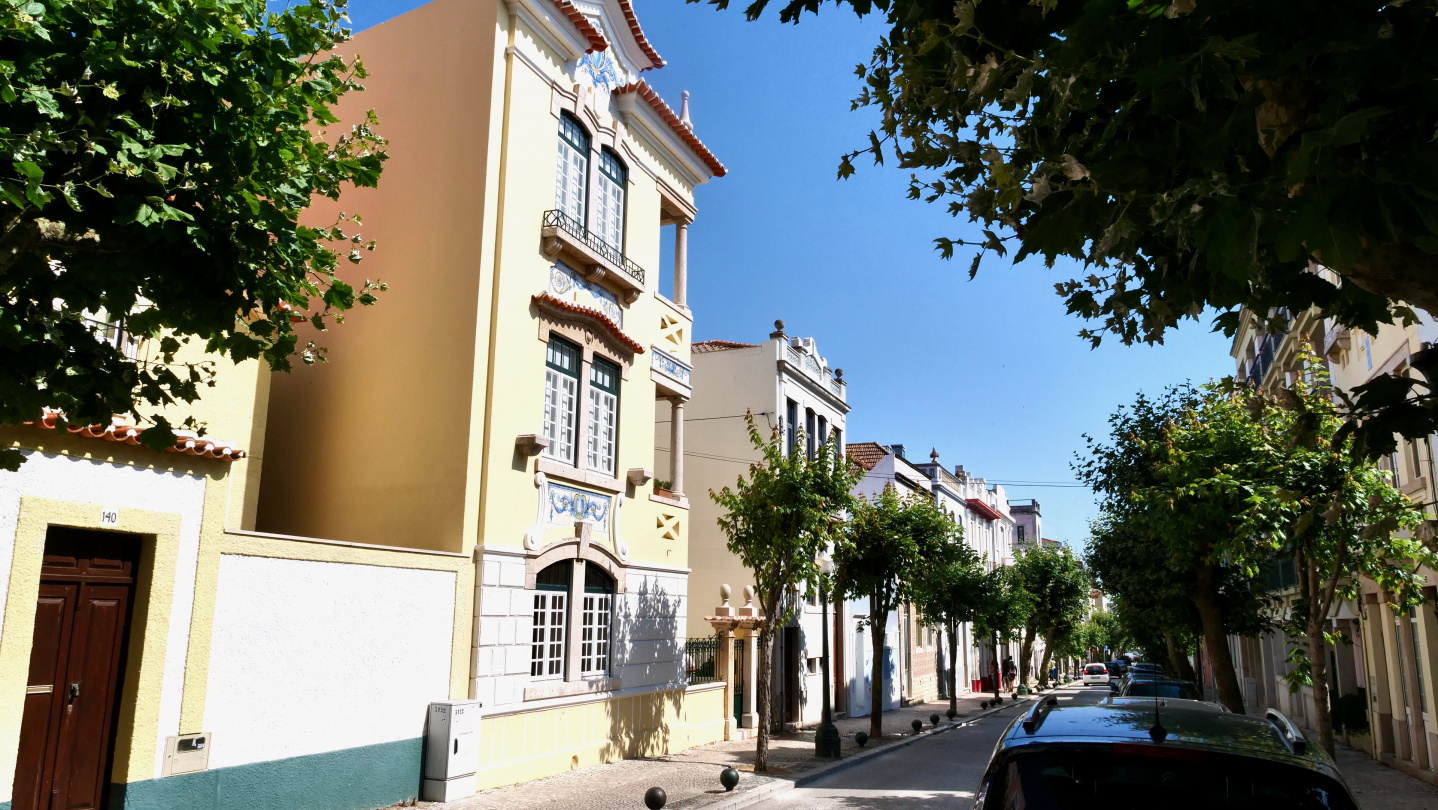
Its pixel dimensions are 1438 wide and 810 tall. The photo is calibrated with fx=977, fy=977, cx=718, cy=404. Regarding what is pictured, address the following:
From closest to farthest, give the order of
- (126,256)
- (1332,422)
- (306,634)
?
(126,256), (306,634), (1332,422)

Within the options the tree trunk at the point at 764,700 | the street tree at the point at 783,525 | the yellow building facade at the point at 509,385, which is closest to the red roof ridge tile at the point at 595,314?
the yellow building facade at the point at 509,385

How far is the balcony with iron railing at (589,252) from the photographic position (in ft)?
48.9

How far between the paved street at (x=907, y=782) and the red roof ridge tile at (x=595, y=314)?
25.0 ft

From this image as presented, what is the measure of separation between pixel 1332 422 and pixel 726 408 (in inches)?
654

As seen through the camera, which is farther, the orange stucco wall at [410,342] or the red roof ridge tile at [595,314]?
the red roof ridge tile at [595,314]

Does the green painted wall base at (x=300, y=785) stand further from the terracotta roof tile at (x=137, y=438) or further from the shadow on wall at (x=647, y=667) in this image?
the shadow on wall at (x=647, y=667)

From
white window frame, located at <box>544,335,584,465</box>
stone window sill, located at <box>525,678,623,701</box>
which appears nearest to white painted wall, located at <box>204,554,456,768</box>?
stone window sill, located at <box>525,678,623,701</box>

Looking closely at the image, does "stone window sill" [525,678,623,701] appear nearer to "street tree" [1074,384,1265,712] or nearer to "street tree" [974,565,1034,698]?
"street tree" [1074,384,1265,712]

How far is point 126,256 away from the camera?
18.9 feet

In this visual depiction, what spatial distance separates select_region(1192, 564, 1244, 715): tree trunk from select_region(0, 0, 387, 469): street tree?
2031 cm

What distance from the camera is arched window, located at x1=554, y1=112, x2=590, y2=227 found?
1570 cm

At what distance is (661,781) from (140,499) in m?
8.09

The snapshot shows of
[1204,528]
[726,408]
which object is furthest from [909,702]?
[1204,528]

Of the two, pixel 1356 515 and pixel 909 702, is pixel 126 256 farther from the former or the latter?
pixel 909 702
